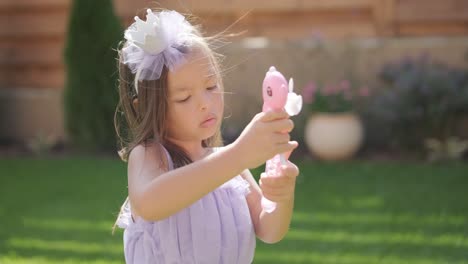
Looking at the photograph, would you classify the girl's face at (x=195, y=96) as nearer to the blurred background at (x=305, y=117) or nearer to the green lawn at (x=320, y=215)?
the green lawn at (x=320, y=215)

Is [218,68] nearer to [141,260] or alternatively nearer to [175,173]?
[175,173]

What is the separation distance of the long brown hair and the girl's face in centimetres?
2

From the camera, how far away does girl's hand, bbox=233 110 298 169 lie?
5.15 feet

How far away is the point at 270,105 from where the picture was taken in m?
1.61

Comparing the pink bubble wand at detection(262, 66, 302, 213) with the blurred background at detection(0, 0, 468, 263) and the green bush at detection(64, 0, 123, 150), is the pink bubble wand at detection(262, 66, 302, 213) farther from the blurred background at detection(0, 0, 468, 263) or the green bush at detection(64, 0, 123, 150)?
the green bush at detection(64, 0, 123, 150)

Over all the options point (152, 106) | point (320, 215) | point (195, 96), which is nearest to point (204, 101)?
point (195, 96)

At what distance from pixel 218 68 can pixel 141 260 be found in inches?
20.1

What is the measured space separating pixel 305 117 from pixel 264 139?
538 centimetres

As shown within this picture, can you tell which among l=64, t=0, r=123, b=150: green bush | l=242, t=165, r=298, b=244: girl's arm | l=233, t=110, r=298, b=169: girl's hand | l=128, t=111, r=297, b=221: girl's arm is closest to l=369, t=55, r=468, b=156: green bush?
l=64, t=0, r=123, b=150: green bush

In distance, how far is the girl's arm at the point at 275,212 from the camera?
183 centimetres

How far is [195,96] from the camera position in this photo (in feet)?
6.05

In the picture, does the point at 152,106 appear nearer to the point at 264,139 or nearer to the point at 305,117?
the point at 264,139

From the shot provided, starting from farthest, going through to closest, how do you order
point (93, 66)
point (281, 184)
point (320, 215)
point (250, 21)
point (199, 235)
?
point (250, 21)
point (93, 66)
point (320, 215)
point (199, 235)
point (281, 184)

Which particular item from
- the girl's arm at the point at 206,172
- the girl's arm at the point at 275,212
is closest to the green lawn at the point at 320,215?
the girl's arm at the point at 275,212
